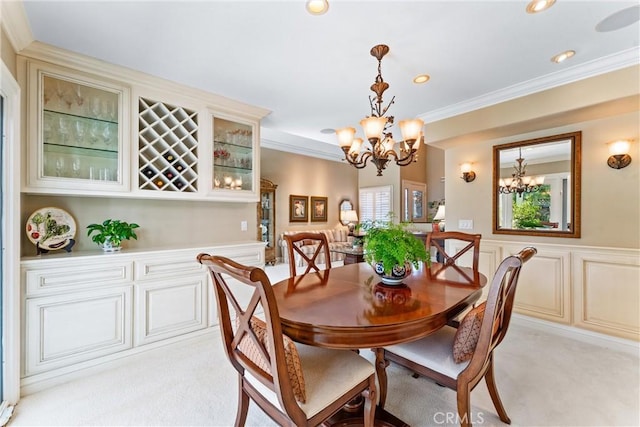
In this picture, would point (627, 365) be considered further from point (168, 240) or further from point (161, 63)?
point (161, 63)

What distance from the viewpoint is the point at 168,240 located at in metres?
3.01

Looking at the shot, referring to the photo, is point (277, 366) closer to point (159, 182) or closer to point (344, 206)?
point (159, 182)

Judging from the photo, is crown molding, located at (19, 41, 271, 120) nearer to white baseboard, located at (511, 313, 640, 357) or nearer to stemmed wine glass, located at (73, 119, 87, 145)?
stemmed wine glass, located at (73, 119, 87, 145)

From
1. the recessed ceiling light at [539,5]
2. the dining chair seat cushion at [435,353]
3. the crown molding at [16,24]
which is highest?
the recessed ceiling light at [539,5]

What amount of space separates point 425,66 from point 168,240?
119 inches

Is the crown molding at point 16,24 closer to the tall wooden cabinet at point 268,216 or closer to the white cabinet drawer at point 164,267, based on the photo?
the white cabinet drawer at point 164,267

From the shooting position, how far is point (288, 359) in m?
1.12

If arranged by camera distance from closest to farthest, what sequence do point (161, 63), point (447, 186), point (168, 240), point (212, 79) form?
point (161, 63) → point (212, 79) → point (168, 240) → point (447, 186)

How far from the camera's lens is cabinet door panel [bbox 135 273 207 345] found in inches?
97.0

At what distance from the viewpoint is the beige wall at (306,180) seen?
700 cm

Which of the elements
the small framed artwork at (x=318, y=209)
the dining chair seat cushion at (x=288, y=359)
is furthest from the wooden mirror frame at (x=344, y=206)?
the dining chair seat cushion at (x=288, y=359)

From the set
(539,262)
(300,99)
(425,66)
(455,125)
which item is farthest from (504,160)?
(300,99)

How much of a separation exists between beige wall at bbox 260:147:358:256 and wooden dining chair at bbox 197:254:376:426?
5614mm

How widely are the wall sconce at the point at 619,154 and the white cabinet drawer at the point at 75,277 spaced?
4493 mm
